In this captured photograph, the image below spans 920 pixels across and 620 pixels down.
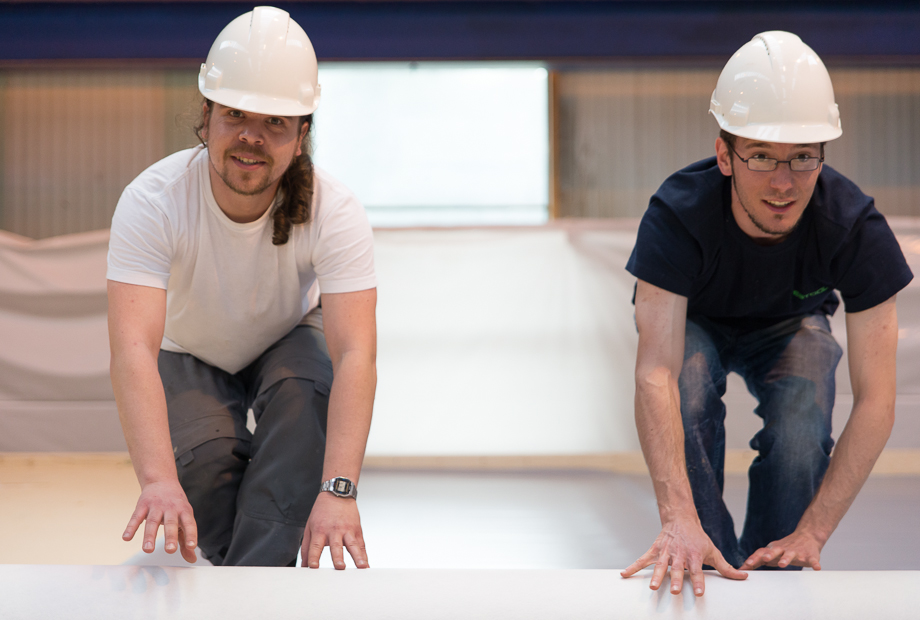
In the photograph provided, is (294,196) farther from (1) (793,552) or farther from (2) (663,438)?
(1) (793,552)

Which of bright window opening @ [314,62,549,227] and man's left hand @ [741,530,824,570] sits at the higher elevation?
bright window opening @ [314,62,549,227]

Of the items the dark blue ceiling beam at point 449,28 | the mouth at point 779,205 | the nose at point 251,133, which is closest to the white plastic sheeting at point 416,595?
the mouth at point 779,205

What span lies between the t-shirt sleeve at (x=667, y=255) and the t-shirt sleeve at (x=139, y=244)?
1032mm

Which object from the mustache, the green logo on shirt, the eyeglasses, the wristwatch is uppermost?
the mustache

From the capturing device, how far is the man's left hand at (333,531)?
1.41m

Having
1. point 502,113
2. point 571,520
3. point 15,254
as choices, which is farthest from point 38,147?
point 571,520

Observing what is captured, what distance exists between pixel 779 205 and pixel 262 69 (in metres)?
1.14

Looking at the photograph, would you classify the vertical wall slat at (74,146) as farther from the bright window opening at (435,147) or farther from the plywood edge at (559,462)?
the plywood edge at (559,462)

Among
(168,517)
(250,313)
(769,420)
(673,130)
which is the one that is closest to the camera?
(168,517)

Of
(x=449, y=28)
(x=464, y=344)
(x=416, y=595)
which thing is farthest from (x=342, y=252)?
(x=449, y=28)

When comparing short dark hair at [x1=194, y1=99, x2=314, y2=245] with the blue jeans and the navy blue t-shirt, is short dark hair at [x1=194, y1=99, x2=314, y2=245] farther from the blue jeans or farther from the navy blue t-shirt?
the blue jeans

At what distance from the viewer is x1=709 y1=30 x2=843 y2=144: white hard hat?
62.5 inches

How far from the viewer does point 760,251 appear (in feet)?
5.74

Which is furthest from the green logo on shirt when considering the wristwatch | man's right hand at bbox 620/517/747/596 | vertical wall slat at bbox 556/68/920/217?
vertical wall slat at bbox 556/68/920/217
